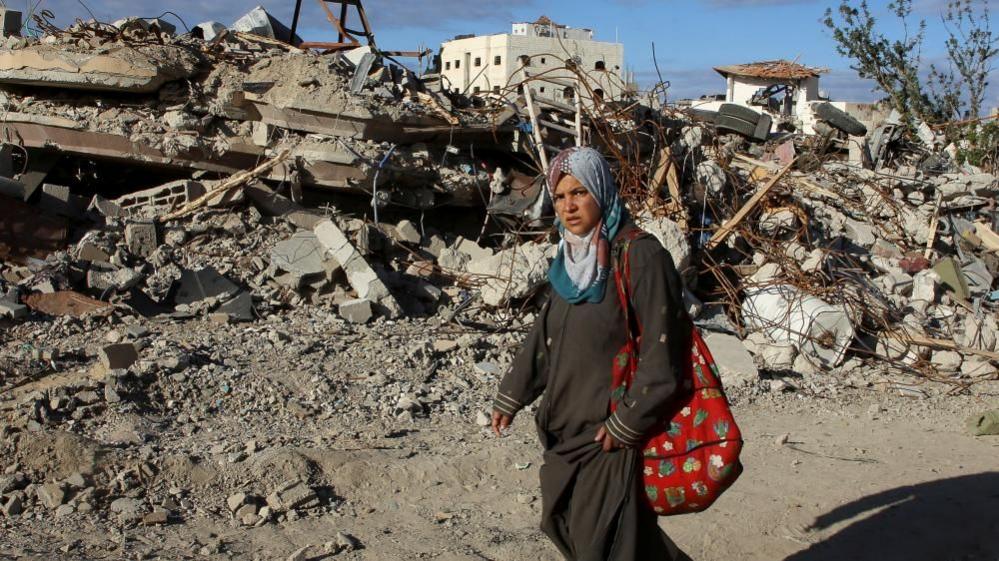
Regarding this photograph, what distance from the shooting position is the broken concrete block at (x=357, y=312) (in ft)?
22.3

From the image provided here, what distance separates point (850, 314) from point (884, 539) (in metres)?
3.77

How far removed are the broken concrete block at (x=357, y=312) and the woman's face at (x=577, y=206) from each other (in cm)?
435

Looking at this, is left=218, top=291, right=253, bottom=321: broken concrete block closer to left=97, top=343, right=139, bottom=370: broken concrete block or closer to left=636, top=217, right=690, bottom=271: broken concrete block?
left=97, top=343, right=139, bottom=370: broken concrete block

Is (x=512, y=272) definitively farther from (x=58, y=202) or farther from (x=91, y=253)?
(x=58, y=202)

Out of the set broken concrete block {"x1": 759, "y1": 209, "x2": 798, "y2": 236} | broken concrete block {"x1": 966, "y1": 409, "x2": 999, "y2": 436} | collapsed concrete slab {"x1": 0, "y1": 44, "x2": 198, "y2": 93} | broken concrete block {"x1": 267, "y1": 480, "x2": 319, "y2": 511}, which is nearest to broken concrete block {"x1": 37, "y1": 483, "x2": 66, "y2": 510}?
broken concrete block {"x1": 267, "y1": 480, "x2": 319, "y2": 511}

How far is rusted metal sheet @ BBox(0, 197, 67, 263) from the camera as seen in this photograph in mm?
7156

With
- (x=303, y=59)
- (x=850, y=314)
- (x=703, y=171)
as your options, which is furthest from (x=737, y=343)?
(x=303, y=59)

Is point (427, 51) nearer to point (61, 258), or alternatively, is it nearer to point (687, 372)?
point (61, 258)

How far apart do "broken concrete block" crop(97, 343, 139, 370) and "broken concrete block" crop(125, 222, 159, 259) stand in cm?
211

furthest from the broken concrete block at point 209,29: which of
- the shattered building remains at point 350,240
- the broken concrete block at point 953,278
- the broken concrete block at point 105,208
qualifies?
the broken concrete block at point 953,278

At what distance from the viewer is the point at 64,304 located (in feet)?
21.1

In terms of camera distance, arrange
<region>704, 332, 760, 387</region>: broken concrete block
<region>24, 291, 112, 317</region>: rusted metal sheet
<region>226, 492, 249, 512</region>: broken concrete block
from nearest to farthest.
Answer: <region>226, 492, 249, 512</region>: broken concrete block < <region>24, 291, 112, 317</region>: rusted metal sheet < <region>704, 332, 760, 387</region>: broken concrete block

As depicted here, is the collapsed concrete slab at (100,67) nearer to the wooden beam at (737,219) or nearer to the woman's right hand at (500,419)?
the wooden beam at (737,219)

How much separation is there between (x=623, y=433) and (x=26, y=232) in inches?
247
